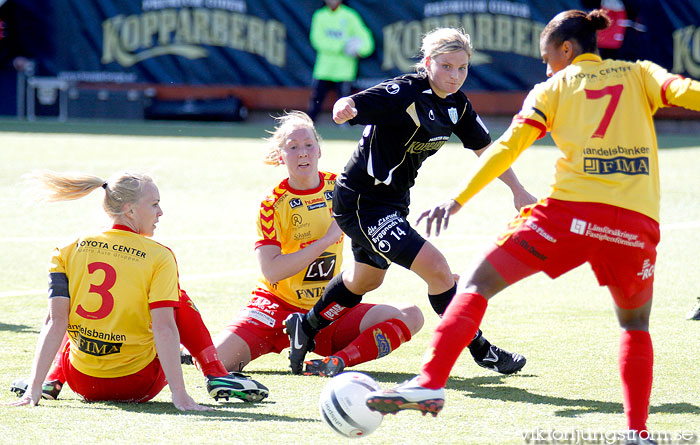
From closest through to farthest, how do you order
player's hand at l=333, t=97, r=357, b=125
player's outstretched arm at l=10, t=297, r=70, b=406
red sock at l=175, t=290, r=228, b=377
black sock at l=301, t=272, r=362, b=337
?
player's outstretched arm at l=10, t=297, r=70, b=406 → red sock at l=175, t=290, r=228, b=377 → player's hand at l=333, t=97, r=357, b=125 → black sock at l=301, t=272, r=362, b=337

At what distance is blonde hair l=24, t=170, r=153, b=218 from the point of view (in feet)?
15.3

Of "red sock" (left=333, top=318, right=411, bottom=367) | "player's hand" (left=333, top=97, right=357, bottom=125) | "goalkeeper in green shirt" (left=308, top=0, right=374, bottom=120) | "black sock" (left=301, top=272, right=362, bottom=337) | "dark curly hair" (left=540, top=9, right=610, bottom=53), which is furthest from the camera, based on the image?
"goalkeeper in green shirt" (left=308, top=0, right=374, bottom=120)

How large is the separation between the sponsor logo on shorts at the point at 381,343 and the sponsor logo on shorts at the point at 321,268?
0.61 meters

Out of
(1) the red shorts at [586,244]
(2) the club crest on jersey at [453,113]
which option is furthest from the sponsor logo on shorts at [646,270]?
(2) the club crest on jersey at [453,113]

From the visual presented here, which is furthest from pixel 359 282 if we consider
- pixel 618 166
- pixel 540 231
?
pixel 618 166

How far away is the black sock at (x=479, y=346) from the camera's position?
17.5 feet

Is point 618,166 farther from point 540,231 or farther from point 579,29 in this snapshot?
point 579,29

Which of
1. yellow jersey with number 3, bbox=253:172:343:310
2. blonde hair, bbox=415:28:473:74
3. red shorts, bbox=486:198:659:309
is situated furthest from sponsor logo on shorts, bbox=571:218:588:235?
yellow jersey with number 3, bbox=253:172:343:310

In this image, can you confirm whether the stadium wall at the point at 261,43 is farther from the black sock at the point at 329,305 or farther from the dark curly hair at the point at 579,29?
the dark curly hair at the point at 579,29

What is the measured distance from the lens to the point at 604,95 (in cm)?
402

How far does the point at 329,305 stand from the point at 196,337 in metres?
1.01

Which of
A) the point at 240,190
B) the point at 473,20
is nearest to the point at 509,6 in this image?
the point at 473,20

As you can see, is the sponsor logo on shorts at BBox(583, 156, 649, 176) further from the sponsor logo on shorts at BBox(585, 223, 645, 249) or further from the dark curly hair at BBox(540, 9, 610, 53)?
the dark curly hair at BBox(540, 9, 610, 53)

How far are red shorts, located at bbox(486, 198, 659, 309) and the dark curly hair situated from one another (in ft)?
2.25
